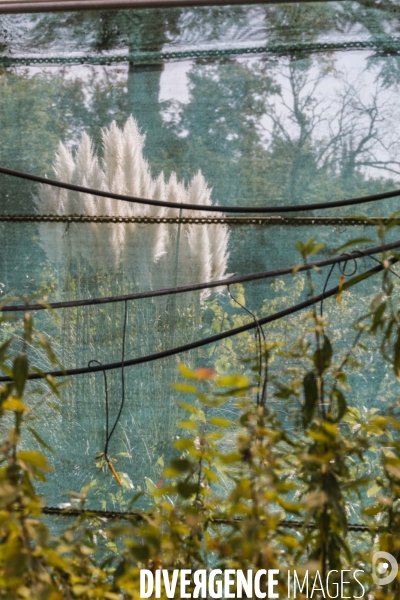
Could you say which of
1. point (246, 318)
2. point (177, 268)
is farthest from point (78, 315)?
point (246, 318)

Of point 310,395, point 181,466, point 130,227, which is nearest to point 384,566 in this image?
point 310,395

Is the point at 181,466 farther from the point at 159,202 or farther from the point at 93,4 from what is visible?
the point at 93,4

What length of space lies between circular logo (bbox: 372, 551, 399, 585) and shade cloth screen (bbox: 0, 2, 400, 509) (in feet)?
3.85

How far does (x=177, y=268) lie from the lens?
239 cm

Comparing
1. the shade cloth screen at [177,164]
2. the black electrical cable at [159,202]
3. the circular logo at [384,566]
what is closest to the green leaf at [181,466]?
the circular logo at [384,566]

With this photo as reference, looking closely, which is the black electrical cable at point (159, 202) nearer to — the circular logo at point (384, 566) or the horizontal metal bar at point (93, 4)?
Result: the horizontal metal bar at point (93, 4)

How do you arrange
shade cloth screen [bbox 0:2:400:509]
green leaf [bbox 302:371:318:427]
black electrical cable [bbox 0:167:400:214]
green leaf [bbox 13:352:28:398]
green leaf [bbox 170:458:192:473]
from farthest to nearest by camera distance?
shade cloth screen [bbox 0:2:400:509] → black electrical cable [bbox 0:167:400:214] → green leaf [bbox 302:371:318:427] → green leaf [bbox 13:352:28:398] → green leaf [bbox 170:458:192:473]

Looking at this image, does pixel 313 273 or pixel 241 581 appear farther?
pixel 313 273

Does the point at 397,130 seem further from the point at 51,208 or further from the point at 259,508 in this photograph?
the point at 259,508

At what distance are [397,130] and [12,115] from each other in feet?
4.26

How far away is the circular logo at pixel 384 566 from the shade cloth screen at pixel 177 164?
3.85 feet

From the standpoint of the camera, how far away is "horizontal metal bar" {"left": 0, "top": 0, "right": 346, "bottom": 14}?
90.7 inches

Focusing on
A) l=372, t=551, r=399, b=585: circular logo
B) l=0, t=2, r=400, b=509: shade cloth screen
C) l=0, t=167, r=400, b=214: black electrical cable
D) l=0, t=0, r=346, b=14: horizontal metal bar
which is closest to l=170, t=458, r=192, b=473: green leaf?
l=372, t=551, r=399, b=585: circular logo

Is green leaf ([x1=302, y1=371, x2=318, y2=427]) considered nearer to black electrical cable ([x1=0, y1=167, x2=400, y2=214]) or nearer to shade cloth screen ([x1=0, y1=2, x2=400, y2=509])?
black electrical cable ([x1=0, y1=167, x2=400, y2=214])
